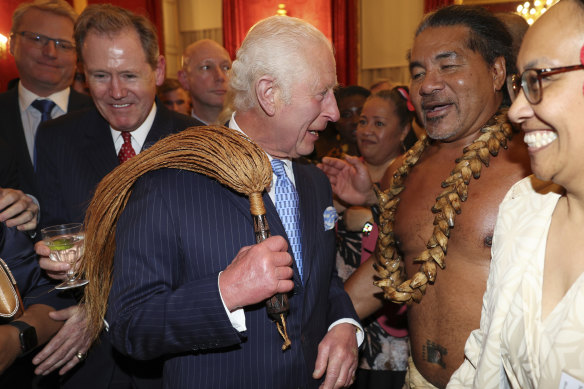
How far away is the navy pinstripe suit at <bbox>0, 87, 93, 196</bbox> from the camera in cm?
350

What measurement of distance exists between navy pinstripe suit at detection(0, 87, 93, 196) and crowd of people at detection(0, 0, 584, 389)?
0.04m

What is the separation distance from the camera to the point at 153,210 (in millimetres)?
1767

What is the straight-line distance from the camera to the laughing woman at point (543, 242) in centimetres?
131

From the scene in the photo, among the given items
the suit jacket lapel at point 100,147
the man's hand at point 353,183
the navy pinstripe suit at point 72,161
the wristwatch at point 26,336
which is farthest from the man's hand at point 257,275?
the man's hand at point 353,183

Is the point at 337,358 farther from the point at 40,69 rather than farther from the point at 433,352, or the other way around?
the point at 40,69

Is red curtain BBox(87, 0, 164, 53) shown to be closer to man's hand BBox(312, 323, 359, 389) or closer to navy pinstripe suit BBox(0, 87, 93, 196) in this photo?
navy pinstripe suit BBox(0, 87, 93, 196)

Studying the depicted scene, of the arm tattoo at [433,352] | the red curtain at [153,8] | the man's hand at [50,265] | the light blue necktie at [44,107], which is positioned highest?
the red curtain at [153,8]

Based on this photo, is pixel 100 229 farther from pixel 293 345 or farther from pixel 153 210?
pixel 293 345

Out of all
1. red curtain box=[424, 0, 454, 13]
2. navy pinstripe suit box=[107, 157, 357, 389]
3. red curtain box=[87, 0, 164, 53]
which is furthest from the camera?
red curtain box=[87, 0, 164, 53]

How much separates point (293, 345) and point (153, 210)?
0.77 metres

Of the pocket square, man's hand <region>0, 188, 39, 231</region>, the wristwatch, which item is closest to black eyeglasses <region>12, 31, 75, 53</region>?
man's hand <region>0, 188, 39, 231</region>

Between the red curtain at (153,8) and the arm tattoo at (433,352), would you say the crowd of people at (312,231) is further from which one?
the red curtain at (153,8)

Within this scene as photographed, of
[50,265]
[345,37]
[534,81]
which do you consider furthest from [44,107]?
[345,37]

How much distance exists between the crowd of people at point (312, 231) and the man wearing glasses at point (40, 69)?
61 cm
